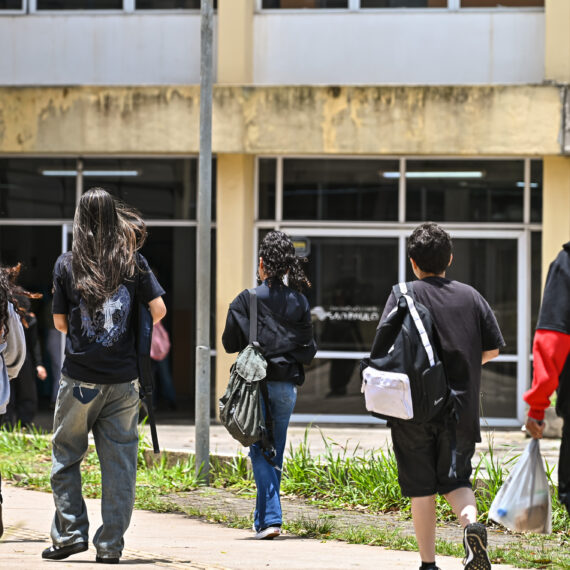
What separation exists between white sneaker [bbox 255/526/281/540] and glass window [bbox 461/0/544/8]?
27.5 feet

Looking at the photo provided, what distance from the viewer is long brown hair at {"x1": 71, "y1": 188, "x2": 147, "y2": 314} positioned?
Result: 234 inches

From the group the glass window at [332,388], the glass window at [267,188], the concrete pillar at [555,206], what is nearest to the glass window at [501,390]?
the concrete pillar at [555,206]

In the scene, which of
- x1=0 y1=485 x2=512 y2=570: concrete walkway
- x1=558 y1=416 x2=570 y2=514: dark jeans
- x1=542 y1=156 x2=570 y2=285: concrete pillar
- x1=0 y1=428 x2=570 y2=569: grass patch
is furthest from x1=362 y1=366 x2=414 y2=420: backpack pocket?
x1=542 y1=156 x2=570 y2=285: concrete pillar

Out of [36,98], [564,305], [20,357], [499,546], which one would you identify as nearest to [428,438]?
[564,305]

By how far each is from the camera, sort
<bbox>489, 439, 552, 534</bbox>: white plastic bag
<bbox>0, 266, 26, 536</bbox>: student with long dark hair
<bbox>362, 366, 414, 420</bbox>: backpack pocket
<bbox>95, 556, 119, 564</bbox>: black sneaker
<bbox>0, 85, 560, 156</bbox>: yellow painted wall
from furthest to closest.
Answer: <bbox>0, 85, 560, 156</bbox>: yellow painted wall < <bbox>0, 266, 26, 536</bbox>: student with long dark hair < <bbox>95, 556, 119, 564</bbox>: black sneaker < <bbox>362, 366, 414, 420</bbox>: backpack pocket < <bbox>489, 439, 552, 534</bbox>: white plastic bag

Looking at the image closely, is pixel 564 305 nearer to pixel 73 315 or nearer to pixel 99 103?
pixel 73 315

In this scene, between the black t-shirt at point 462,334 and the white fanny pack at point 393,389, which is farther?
the black t-shirt at point 462,334

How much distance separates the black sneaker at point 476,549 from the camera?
529 cm

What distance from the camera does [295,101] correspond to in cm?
1345

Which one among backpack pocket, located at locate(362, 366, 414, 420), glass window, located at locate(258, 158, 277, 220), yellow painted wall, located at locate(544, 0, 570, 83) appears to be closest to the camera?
backpack pocket, located at locate(362, 366, 414, 420)

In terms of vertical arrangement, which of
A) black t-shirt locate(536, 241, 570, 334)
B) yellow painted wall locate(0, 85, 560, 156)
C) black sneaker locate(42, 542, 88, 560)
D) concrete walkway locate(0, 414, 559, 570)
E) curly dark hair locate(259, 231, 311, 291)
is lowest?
concrete walkway locate(0, 414, 559, 570)

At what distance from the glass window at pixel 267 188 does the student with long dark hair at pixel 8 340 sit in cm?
760

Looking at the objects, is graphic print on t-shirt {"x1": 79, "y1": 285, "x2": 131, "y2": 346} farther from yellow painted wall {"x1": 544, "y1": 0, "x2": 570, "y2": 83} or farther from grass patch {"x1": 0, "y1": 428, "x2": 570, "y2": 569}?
yellow painted wall {"x1": 544, "y1": 0, "x2": 570, "y2": 83}

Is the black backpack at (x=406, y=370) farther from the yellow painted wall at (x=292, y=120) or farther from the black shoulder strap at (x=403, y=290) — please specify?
the yellow painted wall at (x=292, y=120)
